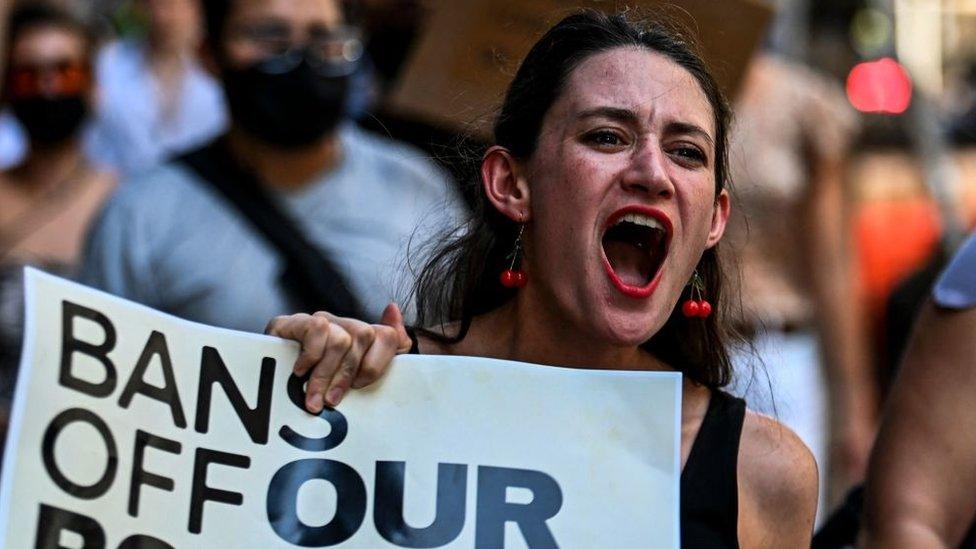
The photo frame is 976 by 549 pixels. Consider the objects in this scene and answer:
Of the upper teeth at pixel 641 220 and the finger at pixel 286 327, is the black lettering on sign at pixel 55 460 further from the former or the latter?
the upper teeth at pixel 641 220

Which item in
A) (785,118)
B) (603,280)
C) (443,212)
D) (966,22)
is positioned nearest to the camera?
(603,280)

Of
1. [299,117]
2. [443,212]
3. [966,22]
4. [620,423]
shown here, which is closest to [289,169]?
[299,117]

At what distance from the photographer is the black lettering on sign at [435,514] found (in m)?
2.50

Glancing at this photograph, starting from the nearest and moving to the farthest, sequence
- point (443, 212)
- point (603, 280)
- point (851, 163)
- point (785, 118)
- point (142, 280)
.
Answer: point (603, 280), point (443, 212), point (142, 280), point (785, 118), point (851, 163)

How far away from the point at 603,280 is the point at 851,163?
3.55m

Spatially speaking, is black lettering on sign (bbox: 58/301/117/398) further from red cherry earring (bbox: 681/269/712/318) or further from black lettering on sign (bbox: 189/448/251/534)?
red cherry earring (bbox: 681/269/712/318)

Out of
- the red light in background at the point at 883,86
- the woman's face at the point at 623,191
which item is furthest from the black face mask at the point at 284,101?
the red light in background at the point at 883,86

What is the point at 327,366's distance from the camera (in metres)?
2.53

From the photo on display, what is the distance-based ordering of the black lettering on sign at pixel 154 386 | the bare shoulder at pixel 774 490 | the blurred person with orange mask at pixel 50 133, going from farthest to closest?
the blurred person with orange mask at pixel 50 133, the bare shoulder at pixel 774 490, the black lettering on sign at pixel 154 386

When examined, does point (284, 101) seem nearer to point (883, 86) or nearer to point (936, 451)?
point (936, 451)

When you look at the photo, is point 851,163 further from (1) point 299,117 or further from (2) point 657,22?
(2) point 657,22

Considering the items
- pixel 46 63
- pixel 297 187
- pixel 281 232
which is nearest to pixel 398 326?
A: pixel 281 232

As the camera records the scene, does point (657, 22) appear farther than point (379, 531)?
Yes

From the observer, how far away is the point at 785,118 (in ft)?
17.9
